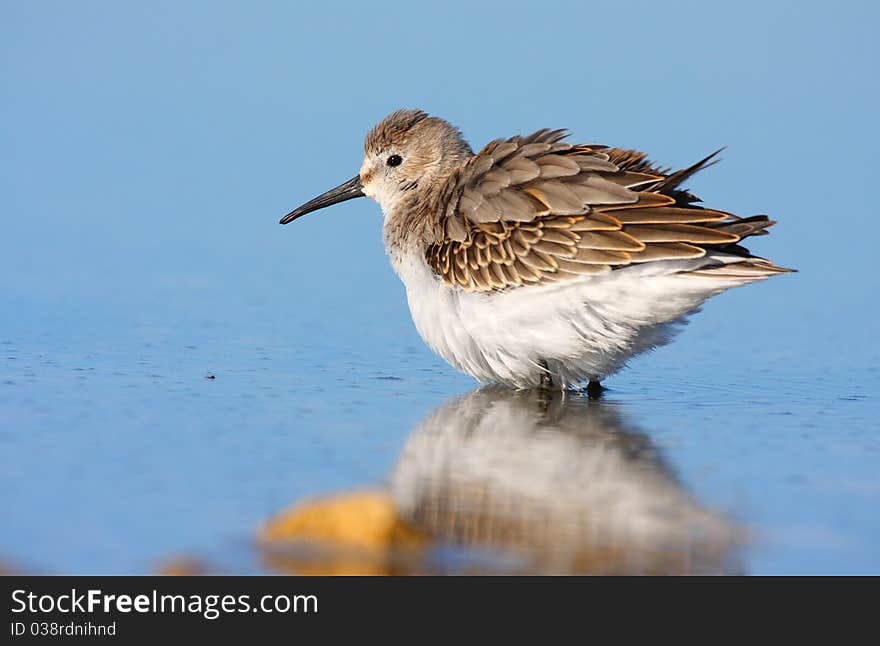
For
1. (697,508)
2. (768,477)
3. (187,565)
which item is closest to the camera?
(187,565)

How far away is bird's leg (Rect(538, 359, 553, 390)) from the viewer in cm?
728

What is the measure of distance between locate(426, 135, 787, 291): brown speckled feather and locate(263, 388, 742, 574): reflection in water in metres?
0.98

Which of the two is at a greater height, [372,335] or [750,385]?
[372,335]

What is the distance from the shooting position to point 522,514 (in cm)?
479

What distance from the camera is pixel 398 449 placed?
19.2 ft

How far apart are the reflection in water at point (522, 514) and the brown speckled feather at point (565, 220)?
98cm

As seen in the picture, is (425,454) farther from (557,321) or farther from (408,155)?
(408,155)

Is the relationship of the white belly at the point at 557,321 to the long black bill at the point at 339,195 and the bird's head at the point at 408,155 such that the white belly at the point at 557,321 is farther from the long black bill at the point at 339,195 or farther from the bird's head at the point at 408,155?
the long black bill at the point at 339,195

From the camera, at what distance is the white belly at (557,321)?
6.71 metres

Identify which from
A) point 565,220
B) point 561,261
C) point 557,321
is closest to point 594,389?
point 557,321

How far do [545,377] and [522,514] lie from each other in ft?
8.85
